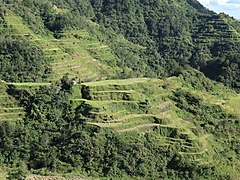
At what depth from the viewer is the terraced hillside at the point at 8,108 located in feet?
99.0

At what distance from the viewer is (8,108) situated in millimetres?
30609

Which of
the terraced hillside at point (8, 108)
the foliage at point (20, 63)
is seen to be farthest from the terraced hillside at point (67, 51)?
the terraced hillside at point (8, 108)

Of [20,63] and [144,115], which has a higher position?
[20,63]

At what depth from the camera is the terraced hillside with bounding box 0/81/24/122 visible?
1188 inches

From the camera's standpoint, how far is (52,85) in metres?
A: 32.5

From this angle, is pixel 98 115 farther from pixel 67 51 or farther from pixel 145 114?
pixel 67 51

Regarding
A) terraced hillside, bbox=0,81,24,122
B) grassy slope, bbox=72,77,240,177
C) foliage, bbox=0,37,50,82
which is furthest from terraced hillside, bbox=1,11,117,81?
grassy slope, bbox=72,77,240,177

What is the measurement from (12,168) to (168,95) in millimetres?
13478

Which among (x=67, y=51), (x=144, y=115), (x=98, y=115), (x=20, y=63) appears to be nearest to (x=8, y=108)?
(x=98, y=115)

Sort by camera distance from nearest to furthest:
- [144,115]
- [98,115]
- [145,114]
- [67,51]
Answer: [98,115]
[144,115]
[145,114]
[67,51]

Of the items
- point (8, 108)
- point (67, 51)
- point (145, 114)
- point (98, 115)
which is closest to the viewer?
point (98, 115)

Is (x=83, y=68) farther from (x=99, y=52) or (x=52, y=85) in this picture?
(x=52, y=85)

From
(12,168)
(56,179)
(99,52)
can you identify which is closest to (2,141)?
(12,168)

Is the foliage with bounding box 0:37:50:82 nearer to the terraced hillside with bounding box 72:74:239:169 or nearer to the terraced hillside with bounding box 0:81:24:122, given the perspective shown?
the terraced hillside with bounding box 0:81:24:122
